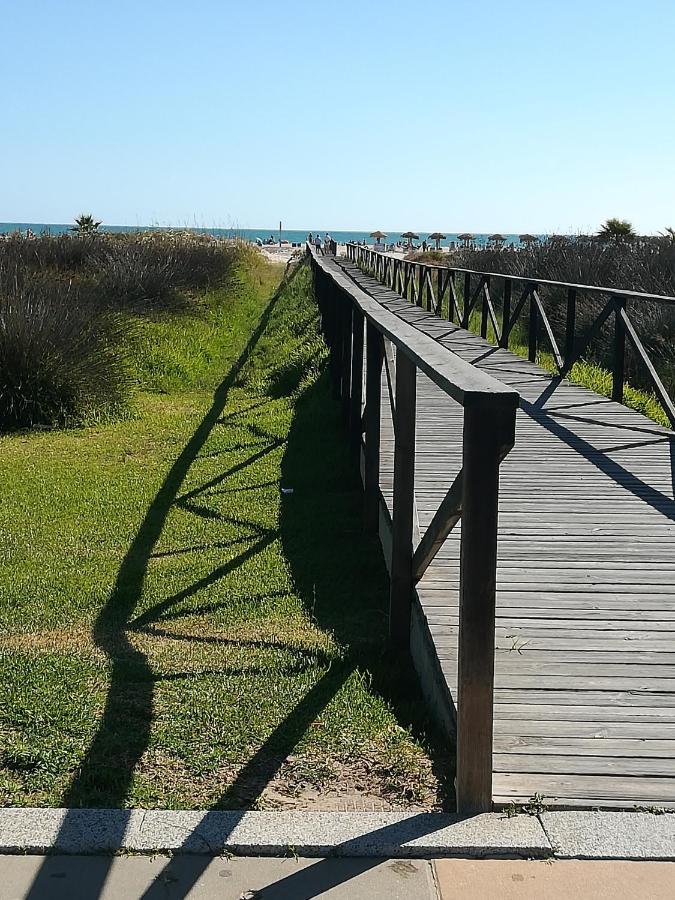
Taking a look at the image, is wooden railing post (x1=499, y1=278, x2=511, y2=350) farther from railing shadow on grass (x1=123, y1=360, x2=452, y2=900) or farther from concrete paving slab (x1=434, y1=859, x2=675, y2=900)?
concrete paving slab (x1=434, y1=859, x2=675, y2=900)

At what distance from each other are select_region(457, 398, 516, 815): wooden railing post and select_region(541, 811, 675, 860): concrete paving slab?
0.20 meters

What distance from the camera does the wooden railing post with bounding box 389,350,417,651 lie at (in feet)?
14.0

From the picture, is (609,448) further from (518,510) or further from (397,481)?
(397,481)

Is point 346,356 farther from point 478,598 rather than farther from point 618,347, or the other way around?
point 478,598

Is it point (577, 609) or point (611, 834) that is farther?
point (577, 609)

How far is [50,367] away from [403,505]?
762 cm

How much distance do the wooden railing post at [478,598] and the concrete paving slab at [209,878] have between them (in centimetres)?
33

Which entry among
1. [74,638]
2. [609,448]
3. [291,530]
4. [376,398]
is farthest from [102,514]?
[609,448]

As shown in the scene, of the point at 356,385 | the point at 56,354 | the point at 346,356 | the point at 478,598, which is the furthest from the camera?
the point at 56,354

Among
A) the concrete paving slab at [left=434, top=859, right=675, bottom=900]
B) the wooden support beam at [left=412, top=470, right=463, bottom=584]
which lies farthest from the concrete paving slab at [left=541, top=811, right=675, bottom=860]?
the wooden support beam at [left=412, top=470, right=463, bottom=584]

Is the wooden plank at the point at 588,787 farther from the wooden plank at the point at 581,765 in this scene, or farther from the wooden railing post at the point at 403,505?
the wooden railing post at the point at 403,505

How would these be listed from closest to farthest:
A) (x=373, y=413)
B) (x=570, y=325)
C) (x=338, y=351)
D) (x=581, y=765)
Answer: (x=581, y=765) < (x=373, y=413) < (x=570, y=325) < (x=338, y=351)

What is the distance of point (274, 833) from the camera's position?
8.77 feet

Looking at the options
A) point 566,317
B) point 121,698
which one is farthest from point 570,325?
point 121,698
